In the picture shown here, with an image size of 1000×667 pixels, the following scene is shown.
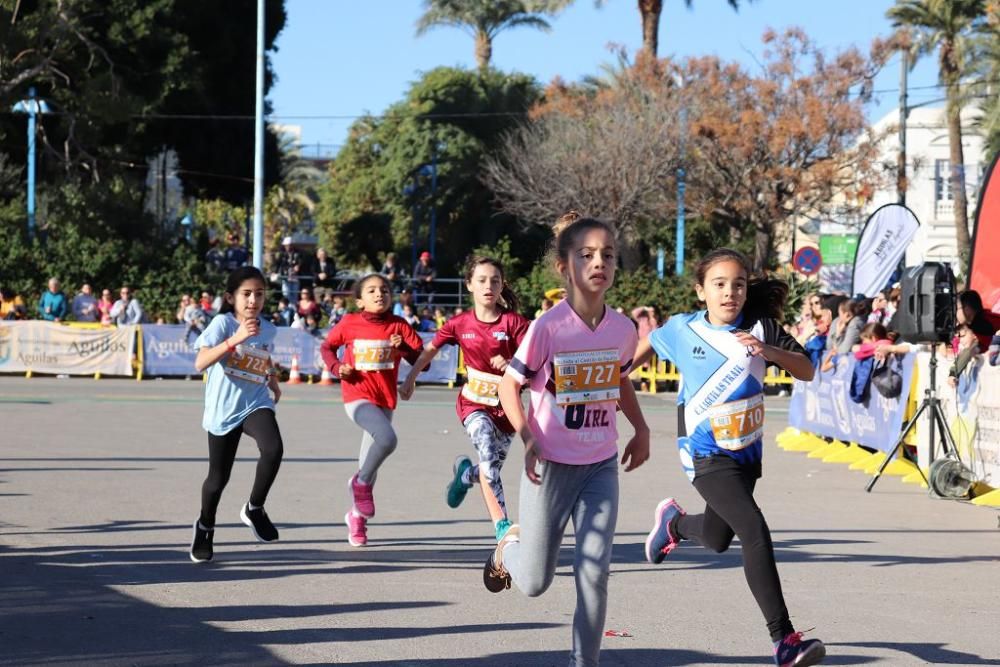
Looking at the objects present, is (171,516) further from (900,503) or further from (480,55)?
(480,55)

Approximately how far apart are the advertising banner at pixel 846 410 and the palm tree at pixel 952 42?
31.3 meters

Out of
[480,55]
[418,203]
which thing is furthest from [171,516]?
[480,55]

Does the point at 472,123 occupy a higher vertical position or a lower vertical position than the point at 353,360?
higher

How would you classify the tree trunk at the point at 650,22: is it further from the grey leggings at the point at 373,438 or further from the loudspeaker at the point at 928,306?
the grey leggings at the point at 373,438

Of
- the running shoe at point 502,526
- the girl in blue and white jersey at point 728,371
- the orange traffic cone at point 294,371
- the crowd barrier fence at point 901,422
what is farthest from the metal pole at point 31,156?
the girl in blue and white jersey at point 728,371

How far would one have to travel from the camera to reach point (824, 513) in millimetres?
11352

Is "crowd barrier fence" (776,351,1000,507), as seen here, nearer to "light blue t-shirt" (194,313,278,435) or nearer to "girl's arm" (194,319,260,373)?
"light blue t-shirt" (194,313,278,435)

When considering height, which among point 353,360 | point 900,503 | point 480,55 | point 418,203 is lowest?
point 900,503

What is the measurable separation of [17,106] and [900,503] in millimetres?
29519

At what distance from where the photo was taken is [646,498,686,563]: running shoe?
734 centimetres

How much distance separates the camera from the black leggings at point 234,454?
8336 millimetres

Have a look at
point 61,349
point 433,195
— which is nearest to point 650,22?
point 433,195

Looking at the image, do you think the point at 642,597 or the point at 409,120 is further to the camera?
the point at 409,120

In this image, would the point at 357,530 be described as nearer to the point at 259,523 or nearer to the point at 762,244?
the point at 259,523
